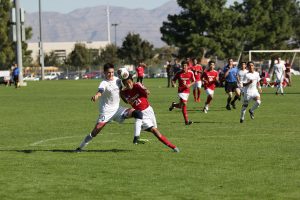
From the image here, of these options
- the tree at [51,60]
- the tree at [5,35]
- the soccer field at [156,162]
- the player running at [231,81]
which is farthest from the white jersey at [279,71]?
the tree at [51,60]

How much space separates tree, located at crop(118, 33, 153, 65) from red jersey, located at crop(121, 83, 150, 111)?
380 ft

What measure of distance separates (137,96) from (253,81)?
8117mm

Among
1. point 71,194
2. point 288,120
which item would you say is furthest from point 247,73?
point 71,194

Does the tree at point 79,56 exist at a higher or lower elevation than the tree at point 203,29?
lower

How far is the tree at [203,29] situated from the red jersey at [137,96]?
3414 inches

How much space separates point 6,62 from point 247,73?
98669mm

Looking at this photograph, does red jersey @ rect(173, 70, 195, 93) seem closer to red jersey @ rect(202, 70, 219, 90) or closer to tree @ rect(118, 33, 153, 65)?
red jersey @ rect(202, 70, 219, 90)

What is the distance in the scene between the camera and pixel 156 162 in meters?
13.2

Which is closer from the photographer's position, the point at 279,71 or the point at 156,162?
the point at 156,162

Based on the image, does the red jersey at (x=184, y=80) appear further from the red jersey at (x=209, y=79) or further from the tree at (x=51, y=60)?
the tree at (x=51, y=60)

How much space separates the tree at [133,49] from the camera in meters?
131

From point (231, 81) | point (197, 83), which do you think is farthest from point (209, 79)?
point (197, 83)

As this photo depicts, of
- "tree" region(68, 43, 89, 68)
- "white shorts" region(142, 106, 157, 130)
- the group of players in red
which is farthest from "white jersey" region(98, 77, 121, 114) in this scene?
"tree" region(68, 43, 89, 68)

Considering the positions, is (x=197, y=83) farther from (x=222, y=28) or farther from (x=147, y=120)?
(x=222, y=28)
